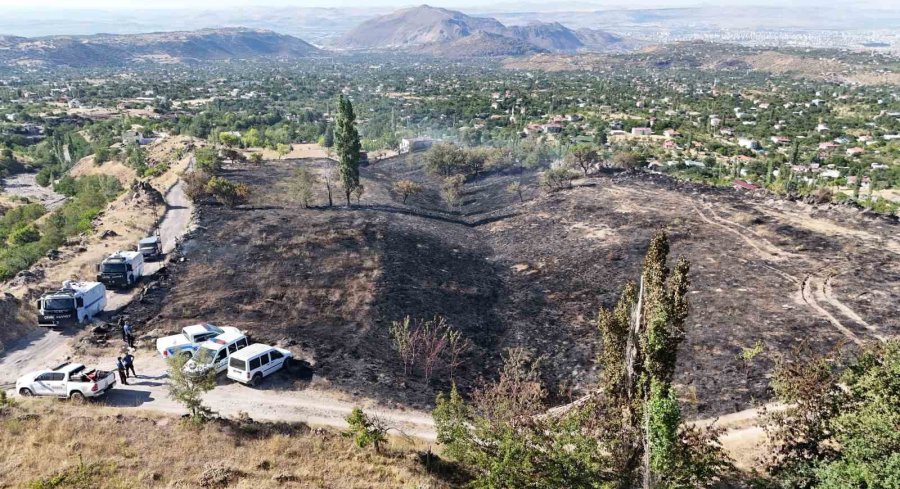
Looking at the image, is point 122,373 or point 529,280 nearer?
point 122,373

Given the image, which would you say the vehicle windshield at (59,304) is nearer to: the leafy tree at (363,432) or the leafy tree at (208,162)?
the leafy tree at (363,432)

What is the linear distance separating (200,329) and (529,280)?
22.4m

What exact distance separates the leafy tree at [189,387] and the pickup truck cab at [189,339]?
11.6 feet

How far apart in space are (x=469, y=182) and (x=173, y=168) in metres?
37.9

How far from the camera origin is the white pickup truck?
20.0 meters

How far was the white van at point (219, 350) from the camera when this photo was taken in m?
19.9

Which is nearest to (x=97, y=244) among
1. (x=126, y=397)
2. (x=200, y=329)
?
(x=200, y=329)

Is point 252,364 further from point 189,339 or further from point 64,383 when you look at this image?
point 64,383

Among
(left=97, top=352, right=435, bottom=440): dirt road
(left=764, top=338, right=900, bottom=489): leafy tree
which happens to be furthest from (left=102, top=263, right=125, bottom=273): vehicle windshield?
(left=764, top=338, right=900, bottom=489): leafy tree

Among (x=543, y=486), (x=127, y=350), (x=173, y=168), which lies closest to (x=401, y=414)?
(x=543, y=486)

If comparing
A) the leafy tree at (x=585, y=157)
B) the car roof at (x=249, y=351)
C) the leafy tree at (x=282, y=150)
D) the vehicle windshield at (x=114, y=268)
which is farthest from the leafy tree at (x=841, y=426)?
the leafy tree at (x=282, y=150)

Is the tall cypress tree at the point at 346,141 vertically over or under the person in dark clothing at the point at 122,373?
over

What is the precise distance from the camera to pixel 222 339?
2395cm

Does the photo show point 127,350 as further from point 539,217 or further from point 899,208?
point 899,208
